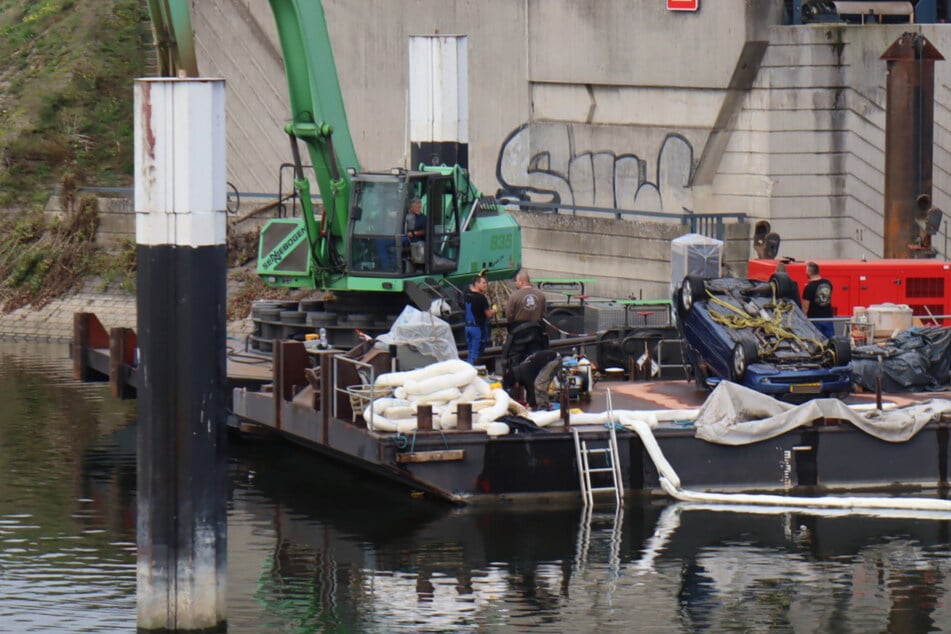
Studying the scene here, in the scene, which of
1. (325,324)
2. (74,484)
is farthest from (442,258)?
(74,484)

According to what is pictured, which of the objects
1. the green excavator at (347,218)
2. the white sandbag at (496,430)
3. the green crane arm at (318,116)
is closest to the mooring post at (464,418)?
the white sandbag at (496,430)

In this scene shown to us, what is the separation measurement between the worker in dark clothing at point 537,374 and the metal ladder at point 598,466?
0.95 metres

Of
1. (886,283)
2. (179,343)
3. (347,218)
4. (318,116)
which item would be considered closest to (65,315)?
(347,218)

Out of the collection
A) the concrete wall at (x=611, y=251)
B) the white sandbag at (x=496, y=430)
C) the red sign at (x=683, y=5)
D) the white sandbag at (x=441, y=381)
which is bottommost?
the white sandbag at (x=496, y=430)

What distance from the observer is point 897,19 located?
1369 inches

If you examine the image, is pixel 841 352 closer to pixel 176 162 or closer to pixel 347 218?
pixel 347 218

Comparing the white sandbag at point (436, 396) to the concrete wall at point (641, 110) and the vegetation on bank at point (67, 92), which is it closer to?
the concrete wall at point (641, 110)

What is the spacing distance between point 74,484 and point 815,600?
9.53 m

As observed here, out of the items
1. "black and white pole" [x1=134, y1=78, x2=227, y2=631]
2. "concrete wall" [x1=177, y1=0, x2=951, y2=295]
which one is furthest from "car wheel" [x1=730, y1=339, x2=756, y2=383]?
"concrete wall" [x1=177, y1=0, x2=951, y2=295]

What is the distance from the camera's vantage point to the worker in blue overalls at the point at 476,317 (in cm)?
2331

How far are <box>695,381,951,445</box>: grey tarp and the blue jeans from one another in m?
3.44

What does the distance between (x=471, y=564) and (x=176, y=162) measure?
5.85 metres

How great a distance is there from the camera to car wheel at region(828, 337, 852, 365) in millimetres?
21688

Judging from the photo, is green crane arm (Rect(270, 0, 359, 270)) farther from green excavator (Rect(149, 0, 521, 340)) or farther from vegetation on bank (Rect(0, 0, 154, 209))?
vegetation on bank (Rect(0, 0, 154, 209))
